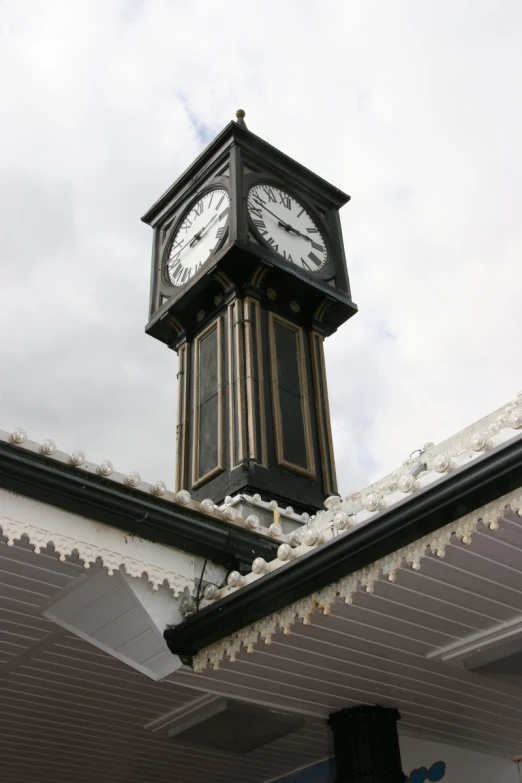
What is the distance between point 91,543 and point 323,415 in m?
5.96

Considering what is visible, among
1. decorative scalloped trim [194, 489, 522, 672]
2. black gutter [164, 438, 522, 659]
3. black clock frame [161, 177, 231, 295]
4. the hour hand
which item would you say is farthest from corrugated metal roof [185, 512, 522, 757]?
the hour hand

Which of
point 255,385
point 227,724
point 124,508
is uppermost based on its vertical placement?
point 255,385

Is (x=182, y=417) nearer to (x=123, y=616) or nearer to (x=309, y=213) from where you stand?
(x=309, y=213)

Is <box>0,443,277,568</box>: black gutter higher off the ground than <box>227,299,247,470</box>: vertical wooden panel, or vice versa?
<box>227,299,247,470</box>: vertical wooden panel

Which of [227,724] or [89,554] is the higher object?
[89,554]

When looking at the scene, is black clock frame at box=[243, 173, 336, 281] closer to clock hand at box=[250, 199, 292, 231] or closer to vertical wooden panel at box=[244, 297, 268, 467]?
clock hand at box=[250, 199, 292, 231]

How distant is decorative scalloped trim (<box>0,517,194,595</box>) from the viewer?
214 inches

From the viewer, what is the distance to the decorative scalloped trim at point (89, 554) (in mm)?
5434

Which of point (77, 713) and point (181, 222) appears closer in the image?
point (77, 713)

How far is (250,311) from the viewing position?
Result: 36.7ft

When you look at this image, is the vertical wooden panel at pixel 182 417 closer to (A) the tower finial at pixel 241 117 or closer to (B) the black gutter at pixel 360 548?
(A) the tower finial at pixel 241 117

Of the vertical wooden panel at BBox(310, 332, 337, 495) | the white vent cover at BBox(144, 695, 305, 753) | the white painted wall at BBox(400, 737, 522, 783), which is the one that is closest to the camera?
the white vent cover at BBox(144, 695, 305, 753)

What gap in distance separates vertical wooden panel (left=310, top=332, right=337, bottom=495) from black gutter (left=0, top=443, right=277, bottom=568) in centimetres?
384

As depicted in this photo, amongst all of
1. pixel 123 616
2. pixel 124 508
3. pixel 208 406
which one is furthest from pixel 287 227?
pixel 123 616
